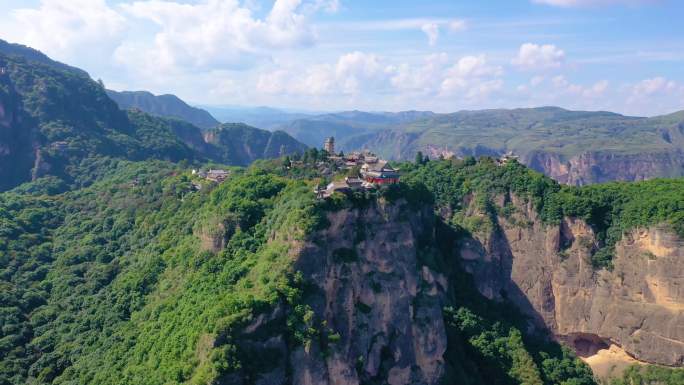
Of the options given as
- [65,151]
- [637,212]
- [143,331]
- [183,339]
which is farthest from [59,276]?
[637,212]

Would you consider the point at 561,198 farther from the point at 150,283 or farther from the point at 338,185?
the point at 150,283

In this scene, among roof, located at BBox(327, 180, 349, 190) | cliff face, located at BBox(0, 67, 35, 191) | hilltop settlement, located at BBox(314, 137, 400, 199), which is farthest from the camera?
cliff face, located at BBox(0, 67, 35, 191)

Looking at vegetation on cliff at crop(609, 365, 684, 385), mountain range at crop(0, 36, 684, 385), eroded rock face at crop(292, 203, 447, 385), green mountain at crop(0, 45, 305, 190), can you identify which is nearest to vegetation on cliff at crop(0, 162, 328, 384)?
mountain range at crop(0, 36, 684, 385)

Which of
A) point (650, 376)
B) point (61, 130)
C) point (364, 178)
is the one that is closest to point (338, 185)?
A: point (364, 178)

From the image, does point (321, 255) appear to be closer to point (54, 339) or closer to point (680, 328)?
point (54, 339)

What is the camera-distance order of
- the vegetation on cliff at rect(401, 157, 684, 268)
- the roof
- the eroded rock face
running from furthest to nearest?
the vegetation on cliff at rect(401, 157, 684, 268) → the roof → the eroded rock face

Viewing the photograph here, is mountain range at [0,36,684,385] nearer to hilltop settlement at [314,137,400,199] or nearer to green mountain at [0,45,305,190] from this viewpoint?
hilltop settlement at [314,137,400,199]

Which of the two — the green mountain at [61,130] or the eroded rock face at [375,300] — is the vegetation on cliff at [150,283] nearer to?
the eroded rock face at [375,300]
